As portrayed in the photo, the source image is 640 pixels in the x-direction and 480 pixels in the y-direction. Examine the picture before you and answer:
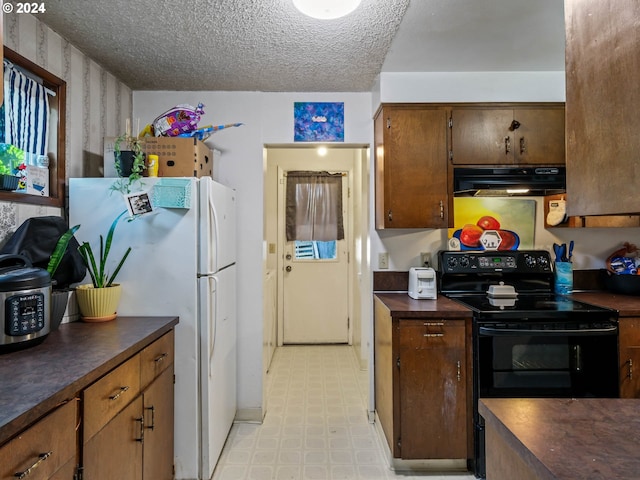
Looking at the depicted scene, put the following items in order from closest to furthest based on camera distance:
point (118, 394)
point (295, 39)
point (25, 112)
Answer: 1. point (118, 394)
2. point (25, 112)
3. point (295, 39)

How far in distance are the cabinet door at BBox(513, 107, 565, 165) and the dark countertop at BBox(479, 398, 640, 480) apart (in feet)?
5.94

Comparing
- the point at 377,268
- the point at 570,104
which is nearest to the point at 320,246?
the point at 377,268

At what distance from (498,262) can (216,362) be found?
6.23 feet

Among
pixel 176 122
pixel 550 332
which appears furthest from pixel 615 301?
pixel 176 122

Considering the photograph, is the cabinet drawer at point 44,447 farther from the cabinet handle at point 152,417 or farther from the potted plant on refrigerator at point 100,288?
the potted plant on refrigerator at point 100,288

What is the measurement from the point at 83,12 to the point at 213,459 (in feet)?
7.54

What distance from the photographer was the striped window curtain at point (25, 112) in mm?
1695

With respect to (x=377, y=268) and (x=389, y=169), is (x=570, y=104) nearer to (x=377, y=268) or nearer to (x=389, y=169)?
(x=389, y=169)

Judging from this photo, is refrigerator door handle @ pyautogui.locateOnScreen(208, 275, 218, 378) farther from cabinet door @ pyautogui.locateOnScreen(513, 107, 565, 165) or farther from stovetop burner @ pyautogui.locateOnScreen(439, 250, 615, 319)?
cabinet door @ pyautogui.locateOnScreen(513, 107, 565, 165)

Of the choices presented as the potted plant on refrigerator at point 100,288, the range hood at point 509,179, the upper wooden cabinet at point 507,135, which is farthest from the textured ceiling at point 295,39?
the potted plant on refrigerator at point 100,288

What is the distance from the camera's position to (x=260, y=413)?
267 cm

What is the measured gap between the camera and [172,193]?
1878 millimetres

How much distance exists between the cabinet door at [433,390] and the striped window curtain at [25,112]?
208 centimetres

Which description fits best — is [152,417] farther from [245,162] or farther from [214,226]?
[245,162]
